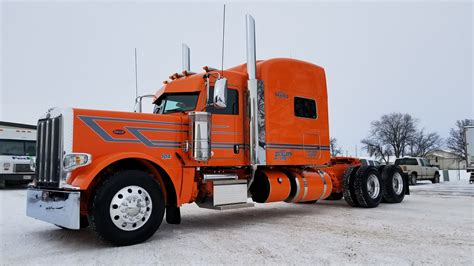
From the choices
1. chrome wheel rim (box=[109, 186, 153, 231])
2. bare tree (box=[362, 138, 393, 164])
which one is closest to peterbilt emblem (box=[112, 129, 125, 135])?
chrome wheel rim (box=[109, 186, 153, 231])

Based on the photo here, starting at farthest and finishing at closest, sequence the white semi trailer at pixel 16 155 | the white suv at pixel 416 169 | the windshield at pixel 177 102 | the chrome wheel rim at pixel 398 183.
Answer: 1. the white suv at pixel 416 169
2. the white semi trailer at pixel 16 155
3. the chrome wheel rim at pixel 398 183
4. the windshield at pixel 177 102

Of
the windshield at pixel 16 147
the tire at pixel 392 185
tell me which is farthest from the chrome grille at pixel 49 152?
the windshield at pixel 16 147

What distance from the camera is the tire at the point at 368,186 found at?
10.2 meters

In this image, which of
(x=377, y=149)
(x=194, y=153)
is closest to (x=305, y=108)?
(x=194, y=153)

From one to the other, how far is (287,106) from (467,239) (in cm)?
423

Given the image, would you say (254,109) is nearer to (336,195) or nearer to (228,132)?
(228,132)

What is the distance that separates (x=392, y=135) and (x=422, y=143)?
19.2ft

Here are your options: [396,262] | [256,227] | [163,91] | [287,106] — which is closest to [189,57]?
[163,91]

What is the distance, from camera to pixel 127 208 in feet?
18.4

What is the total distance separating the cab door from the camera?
7.29 metres

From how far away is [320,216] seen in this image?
876 centimetres

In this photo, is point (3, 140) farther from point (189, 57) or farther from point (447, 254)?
point (447, 254)

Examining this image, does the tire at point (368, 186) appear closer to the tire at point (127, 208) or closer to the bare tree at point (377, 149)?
the tire at point (127, 208)

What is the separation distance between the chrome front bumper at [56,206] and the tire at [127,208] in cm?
24
